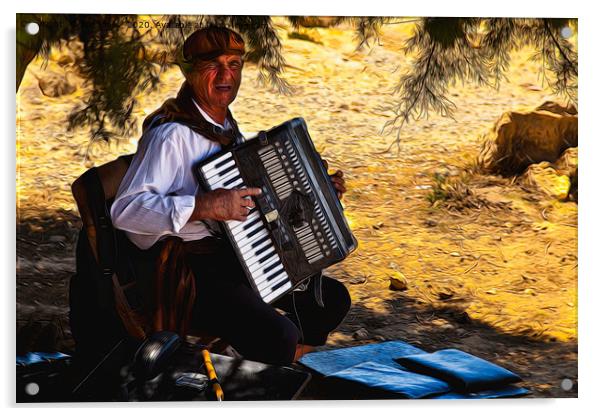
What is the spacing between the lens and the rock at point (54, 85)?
4.70m

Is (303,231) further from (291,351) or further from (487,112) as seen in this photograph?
(487,112)

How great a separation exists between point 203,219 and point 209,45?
885mm

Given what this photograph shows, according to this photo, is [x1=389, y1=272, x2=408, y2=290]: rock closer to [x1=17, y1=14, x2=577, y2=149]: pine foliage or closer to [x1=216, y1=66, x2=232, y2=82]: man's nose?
[x1=17, y1=14, x2=577, y2=149]: pine foliage

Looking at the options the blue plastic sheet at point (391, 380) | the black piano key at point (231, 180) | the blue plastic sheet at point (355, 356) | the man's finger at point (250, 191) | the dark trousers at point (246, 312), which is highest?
the black piano key at point (231, 180)

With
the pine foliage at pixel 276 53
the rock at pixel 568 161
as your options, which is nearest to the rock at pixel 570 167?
the rock at pixel 568 161

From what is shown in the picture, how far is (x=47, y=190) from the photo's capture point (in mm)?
4707

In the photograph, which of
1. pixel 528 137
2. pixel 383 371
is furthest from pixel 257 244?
pixel 528 137

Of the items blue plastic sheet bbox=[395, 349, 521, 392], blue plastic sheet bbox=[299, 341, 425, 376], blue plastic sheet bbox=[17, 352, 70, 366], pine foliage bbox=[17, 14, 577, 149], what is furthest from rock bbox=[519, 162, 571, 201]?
blue plastic sheet bbox=[17, 352, 70, 366]

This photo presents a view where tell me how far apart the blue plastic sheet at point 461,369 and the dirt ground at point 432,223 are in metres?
0.05

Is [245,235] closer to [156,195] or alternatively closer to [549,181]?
[156,195]

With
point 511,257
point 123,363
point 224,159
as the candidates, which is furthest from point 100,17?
point 511,257

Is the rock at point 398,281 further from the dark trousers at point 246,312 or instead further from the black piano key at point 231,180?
the black piano key at point 231,180

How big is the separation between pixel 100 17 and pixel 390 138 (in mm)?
1575

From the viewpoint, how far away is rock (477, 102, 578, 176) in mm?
4906
